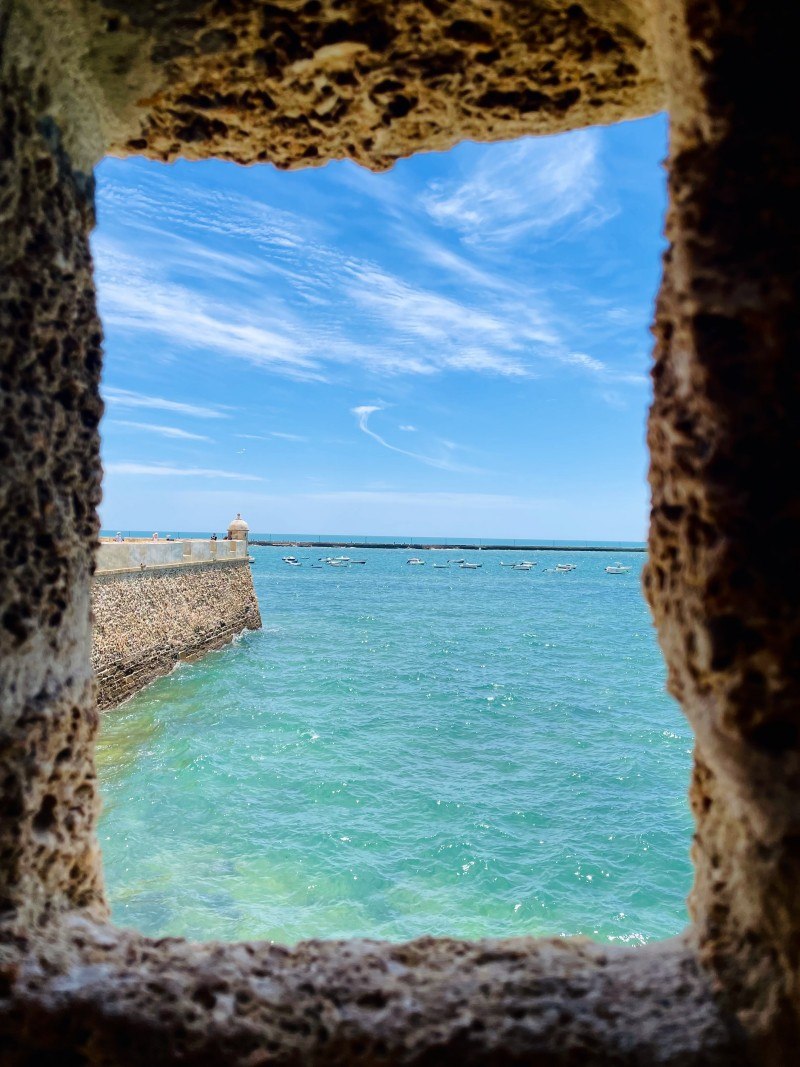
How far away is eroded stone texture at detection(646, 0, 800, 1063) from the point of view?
1422 mm

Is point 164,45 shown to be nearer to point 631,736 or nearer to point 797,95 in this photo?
point 797,95

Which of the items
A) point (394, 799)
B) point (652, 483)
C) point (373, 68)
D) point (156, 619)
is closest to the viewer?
point (652, 483)

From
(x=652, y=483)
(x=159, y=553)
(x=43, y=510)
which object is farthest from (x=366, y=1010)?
(x=159, y=553)

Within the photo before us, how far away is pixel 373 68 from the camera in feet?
6.87

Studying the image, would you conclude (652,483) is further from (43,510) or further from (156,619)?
(156,619)

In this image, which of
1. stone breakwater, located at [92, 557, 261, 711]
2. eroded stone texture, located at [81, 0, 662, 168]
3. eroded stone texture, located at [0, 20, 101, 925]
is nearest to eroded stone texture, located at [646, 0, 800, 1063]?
eroded stone texture, located at [81, 0, 662, 168]

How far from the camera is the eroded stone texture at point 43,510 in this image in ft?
6.61

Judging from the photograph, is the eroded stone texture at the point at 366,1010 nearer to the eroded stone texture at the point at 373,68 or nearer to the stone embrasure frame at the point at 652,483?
Result: the stone embrasure frame at the point at 652,483

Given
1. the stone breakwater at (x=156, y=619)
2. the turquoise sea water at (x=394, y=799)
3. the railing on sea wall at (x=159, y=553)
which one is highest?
the railing on sea wall at (x=159, y=553)

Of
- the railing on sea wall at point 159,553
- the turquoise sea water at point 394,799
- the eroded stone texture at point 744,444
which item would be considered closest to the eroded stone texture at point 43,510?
the eroded stone texture at point 744,444

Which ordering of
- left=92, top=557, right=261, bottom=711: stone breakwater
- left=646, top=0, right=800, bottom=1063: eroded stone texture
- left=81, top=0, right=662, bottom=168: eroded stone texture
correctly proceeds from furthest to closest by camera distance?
left=92, top=557, right=261, bottom=711: stone breakwater, left=81, top=0, right=662, bottom=168: eroded stone texture, left=646, top=0, right=800, bottom=1063: eroded stone texture

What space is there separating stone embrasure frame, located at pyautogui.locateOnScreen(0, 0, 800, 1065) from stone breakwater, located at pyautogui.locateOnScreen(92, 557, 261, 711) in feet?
43.8

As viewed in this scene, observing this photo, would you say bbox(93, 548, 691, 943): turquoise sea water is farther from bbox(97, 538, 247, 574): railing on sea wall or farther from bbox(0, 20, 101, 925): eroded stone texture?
bbox(0, 20, 101, 925): eroded stone texture

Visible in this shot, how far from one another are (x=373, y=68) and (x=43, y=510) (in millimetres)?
1700
